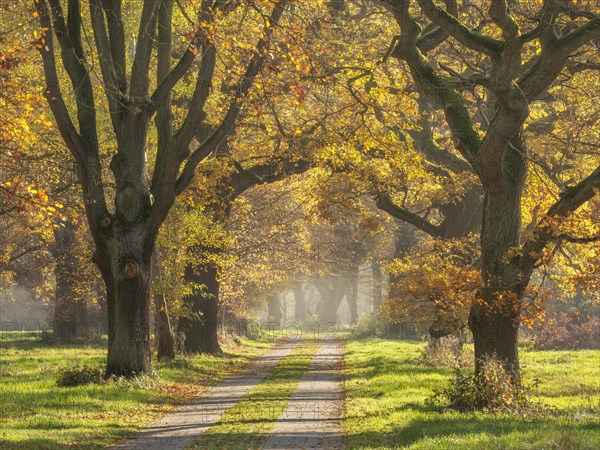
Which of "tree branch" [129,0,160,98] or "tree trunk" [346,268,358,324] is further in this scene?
"tree trunk" [346,268,358,324]

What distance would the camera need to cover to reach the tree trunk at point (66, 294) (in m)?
38.8

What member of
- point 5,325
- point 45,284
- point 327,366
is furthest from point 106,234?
point 5,325

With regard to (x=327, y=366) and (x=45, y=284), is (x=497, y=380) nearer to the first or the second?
(x=327, y=366)

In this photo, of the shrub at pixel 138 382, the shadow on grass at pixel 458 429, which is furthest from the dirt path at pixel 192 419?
the shadow on grass at pixel 458 429

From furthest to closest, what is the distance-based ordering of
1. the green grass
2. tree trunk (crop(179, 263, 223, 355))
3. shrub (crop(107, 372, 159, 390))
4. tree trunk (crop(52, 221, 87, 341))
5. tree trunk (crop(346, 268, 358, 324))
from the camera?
tree trunk (crop(346, 268, 358, 324)) < tree trunk (crop(52, 221, 87, 341)) < tree trunk (crop(179, 263, 223, 355)) < shrub (crop(107, 372, 159, 390)) < the green grass

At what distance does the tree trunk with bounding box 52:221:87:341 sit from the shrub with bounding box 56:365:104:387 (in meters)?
20.2

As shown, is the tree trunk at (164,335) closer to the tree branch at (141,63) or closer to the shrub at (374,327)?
the tree branch at (141,63)

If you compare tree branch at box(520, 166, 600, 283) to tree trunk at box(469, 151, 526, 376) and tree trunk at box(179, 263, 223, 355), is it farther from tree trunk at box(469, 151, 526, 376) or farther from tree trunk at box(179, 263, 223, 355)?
tree trunk at box(179, 263, 223, 355)

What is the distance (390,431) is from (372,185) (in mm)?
13506

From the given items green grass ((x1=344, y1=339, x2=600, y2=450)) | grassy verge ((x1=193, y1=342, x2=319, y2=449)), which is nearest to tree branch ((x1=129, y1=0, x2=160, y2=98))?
grassy verge ((x1=193, y1=342, x2=319, y2=449))

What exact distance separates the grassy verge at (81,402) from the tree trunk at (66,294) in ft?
36.3

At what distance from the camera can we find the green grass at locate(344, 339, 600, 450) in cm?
1074

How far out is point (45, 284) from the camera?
53062 millimetres

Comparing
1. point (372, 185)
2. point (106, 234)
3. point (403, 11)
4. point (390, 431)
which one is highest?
point (403, 11)
